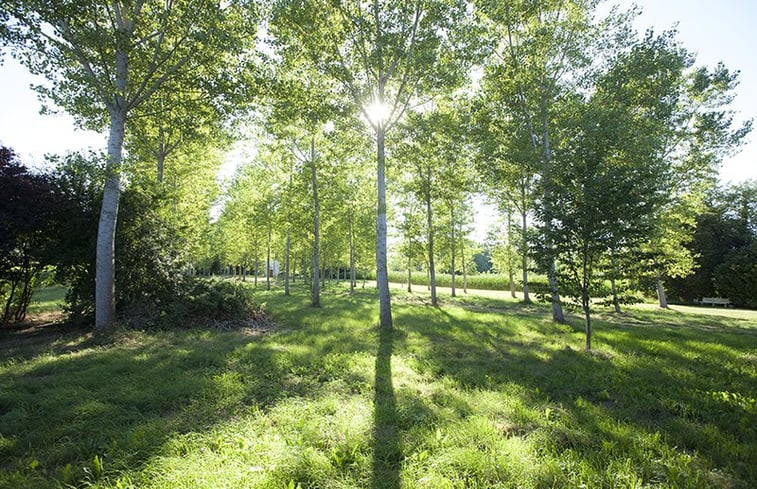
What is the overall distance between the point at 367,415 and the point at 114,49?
1097 centimetres

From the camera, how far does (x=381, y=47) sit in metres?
10.8

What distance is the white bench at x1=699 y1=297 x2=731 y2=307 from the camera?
29.0m

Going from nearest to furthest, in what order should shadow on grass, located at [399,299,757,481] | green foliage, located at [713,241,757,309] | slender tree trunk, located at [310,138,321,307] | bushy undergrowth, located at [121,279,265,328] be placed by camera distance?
shadow on grass, located at [399,299,757,481] < bushy undergrowth, located at [121,279,265,328] < slender tree trunk, located at [310,138,321,307] < green foliage, located at [713,241,757,309]

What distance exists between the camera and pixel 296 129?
17.0m

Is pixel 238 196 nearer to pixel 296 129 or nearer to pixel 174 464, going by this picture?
pixel 296 129

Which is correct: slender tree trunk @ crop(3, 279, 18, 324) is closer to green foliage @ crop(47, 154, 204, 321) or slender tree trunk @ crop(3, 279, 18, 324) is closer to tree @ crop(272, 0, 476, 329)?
green foliage @ crop(47, 154, 204, 321)

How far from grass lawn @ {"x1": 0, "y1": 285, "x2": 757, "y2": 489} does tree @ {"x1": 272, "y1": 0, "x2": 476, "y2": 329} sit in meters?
4.82

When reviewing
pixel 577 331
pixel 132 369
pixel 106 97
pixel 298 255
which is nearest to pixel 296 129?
pixel 106 97

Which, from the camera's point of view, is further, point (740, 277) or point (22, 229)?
point (740, 277)

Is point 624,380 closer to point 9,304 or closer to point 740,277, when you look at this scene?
point 9,304

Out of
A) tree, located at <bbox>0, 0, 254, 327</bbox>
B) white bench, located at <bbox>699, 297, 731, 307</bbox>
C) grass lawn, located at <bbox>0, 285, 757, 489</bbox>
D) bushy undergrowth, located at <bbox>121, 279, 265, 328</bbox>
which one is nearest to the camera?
grass lawn, located at <bbox>0, 285, 757, 489</bbox>

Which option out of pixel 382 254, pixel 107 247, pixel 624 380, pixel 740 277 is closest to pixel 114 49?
pixel 107 247

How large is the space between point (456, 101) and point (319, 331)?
11370mm

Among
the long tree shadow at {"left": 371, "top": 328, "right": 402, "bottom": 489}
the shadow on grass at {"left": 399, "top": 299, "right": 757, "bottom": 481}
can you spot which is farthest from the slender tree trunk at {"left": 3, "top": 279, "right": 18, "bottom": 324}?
the shadow on grass at {"left": 399, "top": 299, "right": 757, "bottom": 481}
